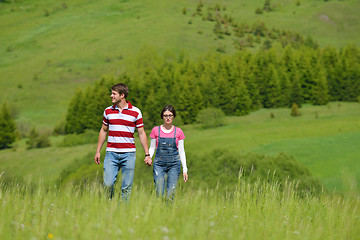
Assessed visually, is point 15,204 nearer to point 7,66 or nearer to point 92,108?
point 92,108

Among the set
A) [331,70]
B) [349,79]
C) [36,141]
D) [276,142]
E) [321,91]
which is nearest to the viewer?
[276,142]

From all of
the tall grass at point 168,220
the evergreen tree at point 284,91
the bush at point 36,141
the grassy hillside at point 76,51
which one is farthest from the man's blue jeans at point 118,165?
the grassy hillside at point 76,51

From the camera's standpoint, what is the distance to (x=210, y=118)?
85.8 meters

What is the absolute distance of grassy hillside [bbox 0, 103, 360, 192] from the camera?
60.2 m

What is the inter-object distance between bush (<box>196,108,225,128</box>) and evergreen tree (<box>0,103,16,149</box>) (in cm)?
4640

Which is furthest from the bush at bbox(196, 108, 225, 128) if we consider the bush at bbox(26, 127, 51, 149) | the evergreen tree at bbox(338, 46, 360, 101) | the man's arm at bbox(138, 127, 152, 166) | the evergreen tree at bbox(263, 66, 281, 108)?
the man's arm at bbox(138, 127, 152, 166)

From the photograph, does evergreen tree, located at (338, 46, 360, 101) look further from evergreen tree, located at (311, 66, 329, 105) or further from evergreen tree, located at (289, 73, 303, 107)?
evergreen tree, located at (289, 73, 303, 107)

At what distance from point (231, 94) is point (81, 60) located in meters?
89.3

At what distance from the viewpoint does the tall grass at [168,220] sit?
11.5 ft

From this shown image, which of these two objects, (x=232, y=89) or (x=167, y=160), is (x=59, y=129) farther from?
(x=167, y=160)

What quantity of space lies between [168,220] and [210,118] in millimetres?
81902

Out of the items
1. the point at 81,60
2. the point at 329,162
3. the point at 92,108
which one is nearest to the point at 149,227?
the point at 329,162

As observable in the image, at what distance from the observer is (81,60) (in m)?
165

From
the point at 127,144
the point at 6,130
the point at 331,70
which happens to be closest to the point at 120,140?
the point at 127,144
